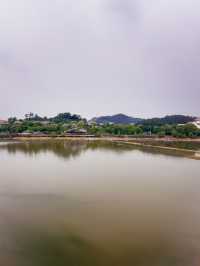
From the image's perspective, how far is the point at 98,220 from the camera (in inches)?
264

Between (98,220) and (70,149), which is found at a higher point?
(70,149)

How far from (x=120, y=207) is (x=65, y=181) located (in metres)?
4.05

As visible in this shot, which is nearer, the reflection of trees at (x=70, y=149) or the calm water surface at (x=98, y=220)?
the calm water surface at (x=98, y=220)

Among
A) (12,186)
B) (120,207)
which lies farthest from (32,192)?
(120,207)

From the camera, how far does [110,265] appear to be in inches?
182

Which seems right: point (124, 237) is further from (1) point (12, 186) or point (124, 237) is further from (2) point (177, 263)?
(1) point (12, 186)

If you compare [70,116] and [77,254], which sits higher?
[70,116]

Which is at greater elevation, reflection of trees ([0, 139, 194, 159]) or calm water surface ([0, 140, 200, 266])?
reflection of trees ([0, 139, 194, 159])

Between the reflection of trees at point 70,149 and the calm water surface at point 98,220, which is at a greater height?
the reflection of trees at point 70,149

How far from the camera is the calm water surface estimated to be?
4.96 meters

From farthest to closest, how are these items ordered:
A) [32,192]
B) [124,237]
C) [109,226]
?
[32,192], [109,226], [124,237]

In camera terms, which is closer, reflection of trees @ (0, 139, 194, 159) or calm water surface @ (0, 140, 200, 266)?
calm water surface @ (0, 140, 200, 266)

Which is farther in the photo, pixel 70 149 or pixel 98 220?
pixel 70 149

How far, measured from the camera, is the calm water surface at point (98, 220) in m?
4.96
